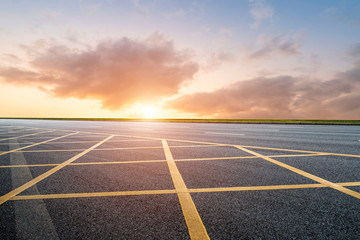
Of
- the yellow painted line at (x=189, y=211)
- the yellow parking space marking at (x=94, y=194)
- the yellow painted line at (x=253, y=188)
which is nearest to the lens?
the yellow painted line at (x=189, y=211)

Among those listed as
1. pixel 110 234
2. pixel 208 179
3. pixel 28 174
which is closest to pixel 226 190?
pixel 208 179

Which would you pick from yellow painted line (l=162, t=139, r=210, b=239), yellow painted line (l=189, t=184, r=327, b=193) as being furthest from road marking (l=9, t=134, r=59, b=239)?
yellow painted line (l=189, t=184, r=327, b=193)

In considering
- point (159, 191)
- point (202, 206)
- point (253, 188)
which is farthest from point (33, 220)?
point (253, 188)

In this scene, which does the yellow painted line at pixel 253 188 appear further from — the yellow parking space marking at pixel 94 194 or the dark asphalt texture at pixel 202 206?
the yellow parking space marking at pixel 94 194

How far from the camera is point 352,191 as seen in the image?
3.05 m

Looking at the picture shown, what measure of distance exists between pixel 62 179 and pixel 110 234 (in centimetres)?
229

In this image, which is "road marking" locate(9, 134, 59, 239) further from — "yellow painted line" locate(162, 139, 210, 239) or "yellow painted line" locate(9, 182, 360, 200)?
"yellow painted line" locate(162, 139, 210, 239)

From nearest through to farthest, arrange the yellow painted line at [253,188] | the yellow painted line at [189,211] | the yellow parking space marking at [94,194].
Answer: the yellow painted line at [189,211] < the yellow parking space marking at [94,194] < the yellow painted line at [253,188]

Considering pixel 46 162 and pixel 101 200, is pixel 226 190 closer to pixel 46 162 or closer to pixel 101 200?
pixel 101 200

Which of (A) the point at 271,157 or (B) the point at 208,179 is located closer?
(B) the point at 208,179

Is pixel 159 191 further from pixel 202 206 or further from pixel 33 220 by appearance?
pixel 33 220

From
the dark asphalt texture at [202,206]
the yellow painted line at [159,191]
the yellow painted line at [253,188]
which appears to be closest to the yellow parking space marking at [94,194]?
the yellow painted line at [159,191]

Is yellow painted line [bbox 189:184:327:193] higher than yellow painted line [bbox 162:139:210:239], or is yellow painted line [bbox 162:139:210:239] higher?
yellow painted line [bbox 189:184:327:193]

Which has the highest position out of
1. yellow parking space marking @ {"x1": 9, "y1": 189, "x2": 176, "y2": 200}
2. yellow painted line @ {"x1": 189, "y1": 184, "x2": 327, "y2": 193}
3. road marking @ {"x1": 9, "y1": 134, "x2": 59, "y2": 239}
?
yellow painted line @ {"x1": 189, "y1": 184, "x2": 327, "y2": 193}
